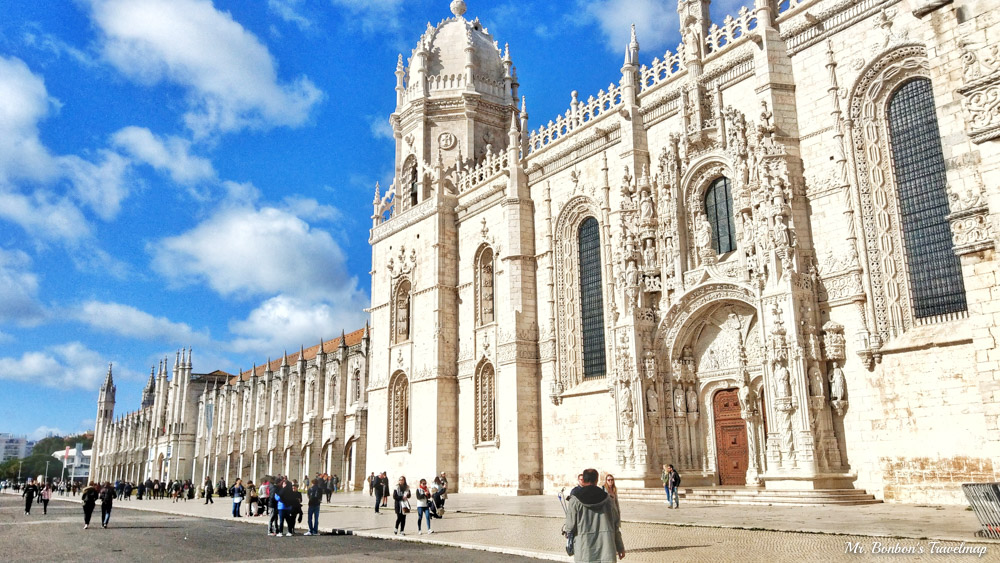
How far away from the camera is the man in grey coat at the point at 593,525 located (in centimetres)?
671

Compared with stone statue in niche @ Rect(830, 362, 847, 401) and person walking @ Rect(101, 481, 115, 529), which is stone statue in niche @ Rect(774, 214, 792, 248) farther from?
person walking @ Rect(101, 481, 115, 529)

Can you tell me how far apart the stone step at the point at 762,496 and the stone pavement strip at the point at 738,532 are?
0.54 meters

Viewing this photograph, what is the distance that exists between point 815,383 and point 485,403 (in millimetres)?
14272

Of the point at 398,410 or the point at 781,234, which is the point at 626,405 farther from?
the point at 398,410

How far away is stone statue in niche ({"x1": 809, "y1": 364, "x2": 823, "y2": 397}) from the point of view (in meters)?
18.3

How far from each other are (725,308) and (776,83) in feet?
21.1

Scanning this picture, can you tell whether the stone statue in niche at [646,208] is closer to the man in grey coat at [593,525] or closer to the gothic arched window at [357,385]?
the man in grey coat at [593,525]

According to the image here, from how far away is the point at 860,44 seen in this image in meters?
19.3

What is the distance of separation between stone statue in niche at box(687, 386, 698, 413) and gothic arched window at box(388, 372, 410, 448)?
14.7 meters

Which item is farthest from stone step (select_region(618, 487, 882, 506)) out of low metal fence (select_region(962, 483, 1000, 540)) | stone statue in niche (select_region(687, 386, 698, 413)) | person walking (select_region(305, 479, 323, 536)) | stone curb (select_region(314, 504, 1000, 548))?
person walking (select_region(305, 479, 323, 536))

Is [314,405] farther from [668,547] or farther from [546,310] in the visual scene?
[668,547]

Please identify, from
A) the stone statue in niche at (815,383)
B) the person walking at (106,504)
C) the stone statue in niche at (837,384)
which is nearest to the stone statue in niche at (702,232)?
the stone statue in niche at (815,383)

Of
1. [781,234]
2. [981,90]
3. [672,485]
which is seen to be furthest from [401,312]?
[981,90]

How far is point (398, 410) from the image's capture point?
113 ft
